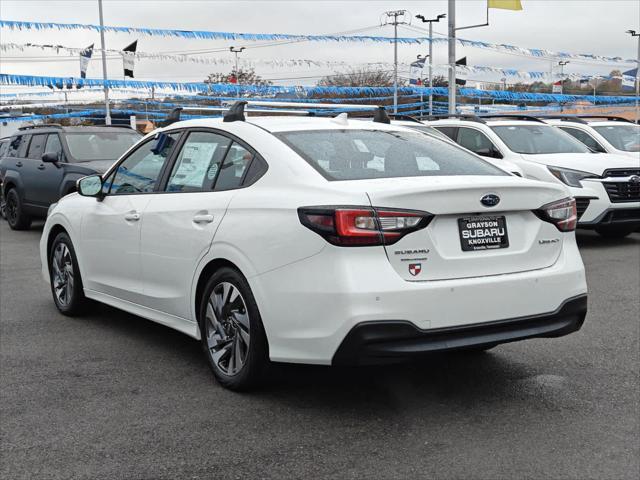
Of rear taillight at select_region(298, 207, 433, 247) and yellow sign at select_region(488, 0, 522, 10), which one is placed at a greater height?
yellow sign at select_region(488, 0, 522, 10)

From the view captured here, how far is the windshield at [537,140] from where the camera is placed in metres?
12.1

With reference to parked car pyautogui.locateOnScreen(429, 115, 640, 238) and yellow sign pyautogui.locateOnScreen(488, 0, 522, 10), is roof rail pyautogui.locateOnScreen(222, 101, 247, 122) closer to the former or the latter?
parked car pyautogui.locateOnScreen(429, 115, 640, 238)

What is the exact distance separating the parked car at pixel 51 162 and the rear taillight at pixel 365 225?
8.38 meters

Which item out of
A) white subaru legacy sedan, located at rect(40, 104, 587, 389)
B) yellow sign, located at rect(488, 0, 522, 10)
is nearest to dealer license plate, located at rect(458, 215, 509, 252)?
white subaru legacy sedan, located at rect(40, 104, 587, 389)

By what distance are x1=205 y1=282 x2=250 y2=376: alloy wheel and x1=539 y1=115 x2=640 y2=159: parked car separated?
33.0ft

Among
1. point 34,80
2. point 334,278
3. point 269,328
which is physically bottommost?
point 269,328

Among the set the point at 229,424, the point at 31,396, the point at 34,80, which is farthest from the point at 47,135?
the point at 229,424

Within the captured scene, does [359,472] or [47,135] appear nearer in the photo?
[359,472]

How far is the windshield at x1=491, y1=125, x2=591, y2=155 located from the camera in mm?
12067

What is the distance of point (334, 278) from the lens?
155 inches

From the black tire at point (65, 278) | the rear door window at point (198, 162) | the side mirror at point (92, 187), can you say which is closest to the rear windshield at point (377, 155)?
the rear door window at point (198, 162)

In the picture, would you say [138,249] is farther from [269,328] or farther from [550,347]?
[550,347]

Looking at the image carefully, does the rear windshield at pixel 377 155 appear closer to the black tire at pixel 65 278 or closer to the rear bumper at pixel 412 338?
the rear bumper at pixel 412 338

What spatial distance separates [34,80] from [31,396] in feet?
58.8
